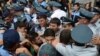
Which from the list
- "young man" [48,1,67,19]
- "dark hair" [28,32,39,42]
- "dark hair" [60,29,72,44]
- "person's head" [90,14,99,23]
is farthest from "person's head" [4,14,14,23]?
"dark hair" [60,29,72,44]

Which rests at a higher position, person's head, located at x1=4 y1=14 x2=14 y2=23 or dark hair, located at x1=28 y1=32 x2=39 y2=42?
person's head, located at x1=4 y1=14 x2=14 y2=23

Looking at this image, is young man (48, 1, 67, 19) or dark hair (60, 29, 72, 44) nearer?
dark hair (60, 29, 72, 44)

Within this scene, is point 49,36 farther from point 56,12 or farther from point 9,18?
point 56,12

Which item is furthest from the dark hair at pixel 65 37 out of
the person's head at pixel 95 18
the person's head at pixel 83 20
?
the person's head at pixel 95 18

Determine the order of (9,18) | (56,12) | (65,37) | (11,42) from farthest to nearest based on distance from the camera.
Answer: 1. (56,12)
2. (9,18)
3. (65,37)
4. (11,42)

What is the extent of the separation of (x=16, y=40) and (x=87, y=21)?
2.04 meters

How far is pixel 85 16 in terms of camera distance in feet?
18.6

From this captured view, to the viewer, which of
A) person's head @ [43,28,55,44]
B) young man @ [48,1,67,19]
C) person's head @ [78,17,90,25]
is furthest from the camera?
young man @ [48,1,67,19]

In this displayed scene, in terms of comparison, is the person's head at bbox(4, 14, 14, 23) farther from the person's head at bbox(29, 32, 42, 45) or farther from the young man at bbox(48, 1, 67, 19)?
the person's head at bbox(29, 32, 42, 45)

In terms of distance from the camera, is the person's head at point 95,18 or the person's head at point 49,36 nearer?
the person's head at point 49,36

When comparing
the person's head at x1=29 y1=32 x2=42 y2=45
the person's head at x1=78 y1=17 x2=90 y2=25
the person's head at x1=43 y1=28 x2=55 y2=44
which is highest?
the person's head at x1=78 y1=17 x2=90 y2=25

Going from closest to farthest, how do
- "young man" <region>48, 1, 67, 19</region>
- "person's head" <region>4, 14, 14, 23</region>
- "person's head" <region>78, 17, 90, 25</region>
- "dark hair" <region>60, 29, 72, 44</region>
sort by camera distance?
"dark hair" <region>60, 29, 72, 44</region> → "person's head" <region>78, 17, 90, 25</region> → "person's head" <region>4, 14, 14, 23</region> → "young man" <region>48, 1, 67, 19</region>

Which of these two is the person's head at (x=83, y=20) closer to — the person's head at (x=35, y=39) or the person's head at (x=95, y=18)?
the person's head at (x=95, y=18)

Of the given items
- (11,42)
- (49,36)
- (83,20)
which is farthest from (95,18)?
(11,42)
